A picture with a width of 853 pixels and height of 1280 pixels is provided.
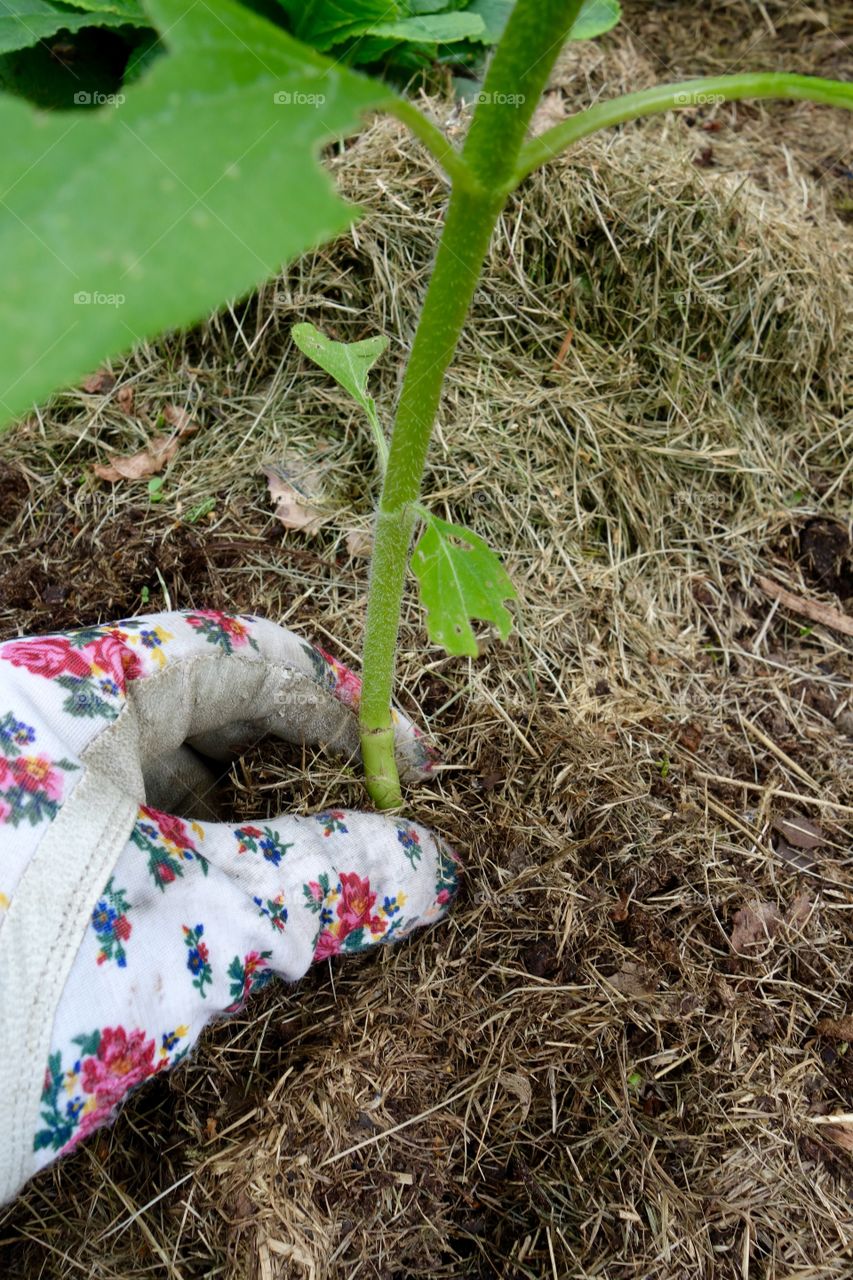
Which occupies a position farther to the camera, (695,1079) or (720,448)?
(720,448)

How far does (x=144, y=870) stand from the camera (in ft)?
3.36

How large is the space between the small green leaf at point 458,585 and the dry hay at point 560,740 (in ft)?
2.05

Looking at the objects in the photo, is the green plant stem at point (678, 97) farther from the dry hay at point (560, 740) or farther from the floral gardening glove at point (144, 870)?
the dry hay at point (560, 740)

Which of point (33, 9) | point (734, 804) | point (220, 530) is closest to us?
point (734, 804)

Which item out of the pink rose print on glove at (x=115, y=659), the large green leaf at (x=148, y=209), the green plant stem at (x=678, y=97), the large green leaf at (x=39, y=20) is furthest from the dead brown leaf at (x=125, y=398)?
the large green leaf at (x=148, y=209)

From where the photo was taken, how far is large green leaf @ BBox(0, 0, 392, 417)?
33 centimetres

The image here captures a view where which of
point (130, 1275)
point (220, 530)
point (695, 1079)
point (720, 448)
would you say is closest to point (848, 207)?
point (720, 448)

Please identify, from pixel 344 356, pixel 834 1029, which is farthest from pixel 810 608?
pixel 344 356

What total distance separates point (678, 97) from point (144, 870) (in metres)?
0.96

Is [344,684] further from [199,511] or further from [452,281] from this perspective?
[452,281]

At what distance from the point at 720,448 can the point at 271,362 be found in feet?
3.44

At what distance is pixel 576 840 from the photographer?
4.95 feet

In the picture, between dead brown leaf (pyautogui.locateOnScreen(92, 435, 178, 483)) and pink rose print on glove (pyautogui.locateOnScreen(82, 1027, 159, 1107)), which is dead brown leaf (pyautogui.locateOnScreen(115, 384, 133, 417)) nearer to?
dead brown leaf (pyautogui.locateOnScreen(92, 435, 178, 483))

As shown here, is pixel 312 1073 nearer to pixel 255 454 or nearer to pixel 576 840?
pixel 576 840
